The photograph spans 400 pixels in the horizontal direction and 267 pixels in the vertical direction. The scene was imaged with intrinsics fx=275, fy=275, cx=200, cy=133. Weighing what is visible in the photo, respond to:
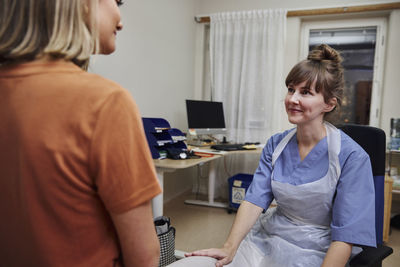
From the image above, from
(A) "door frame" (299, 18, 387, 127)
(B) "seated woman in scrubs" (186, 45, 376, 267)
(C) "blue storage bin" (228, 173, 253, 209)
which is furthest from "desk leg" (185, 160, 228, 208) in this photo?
(B) "seated woman in scrubs" (186, 45, 376, 267)

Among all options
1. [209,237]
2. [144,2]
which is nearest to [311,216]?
[209,237]

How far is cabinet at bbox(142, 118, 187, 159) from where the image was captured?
2.17m

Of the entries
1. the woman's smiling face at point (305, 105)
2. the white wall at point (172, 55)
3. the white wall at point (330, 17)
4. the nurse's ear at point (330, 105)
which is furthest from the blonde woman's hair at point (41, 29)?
the white wall at point (330, 17)

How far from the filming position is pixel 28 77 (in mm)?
442

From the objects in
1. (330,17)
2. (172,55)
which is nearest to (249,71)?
(172,55)

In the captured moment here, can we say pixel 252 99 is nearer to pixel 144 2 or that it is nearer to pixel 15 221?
pixel 144 2

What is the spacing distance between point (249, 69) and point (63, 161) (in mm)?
3281

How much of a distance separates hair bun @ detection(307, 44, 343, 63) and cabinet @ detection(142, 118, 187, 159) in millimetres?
1366

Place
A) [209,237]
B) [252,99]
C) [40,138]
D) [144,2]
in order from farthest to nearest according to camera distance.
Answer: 1. [252,99]
2. [144,2]
3. [209,237]
4. [40,138]

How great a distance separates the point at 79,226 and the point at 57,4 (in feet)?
1.20

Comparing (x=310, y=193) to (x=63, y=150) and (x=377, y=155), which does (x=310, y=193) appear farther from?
(x=63, y=150)

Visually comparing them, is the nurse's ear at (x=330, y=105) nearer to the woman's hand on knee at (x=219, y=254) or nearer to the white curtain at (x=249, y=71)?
the woman's hand on knee at (x=219, y=254)

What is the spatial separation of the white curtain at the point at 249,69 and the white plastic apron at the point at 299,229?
7.70 ft

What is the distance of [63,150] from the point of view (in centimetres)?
42
